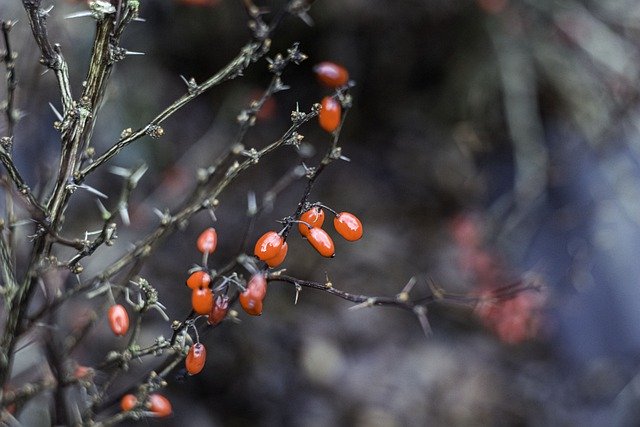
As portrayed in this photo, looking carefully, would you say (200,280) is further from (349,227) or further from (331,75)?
(331,75)

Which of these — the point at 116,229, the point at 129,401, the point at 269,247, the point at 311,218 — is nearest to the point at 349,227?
the point at 311,218

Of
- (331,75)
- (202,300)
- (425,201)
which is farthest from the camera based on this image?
(425,201)

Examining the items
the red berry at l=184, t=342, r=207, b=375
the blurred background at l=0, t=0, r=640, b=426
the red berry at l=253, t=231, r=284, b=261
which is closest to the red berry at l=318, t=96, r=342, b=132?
the red berry at l=253, t=231, r=284, b=261

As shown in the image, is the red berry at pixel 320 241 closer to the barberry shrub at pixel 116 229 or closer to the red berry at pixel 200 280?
the barberry shrub at pixel 116 229

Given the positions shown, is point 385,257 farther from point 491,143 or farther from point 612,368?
point 612,368

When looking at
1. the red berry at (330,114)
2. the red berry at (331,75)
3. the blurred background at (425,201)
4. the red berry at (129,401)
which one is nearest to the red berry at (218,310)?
the red berry at (129,401)
